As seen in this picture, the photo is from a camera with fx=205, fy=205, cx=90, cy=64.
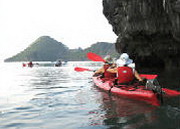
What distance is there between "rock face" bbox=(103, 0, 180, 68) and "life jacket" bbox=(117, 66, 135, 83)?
879cm

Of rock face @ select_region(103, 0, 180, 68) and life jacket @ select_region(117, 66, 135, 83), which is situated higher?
rock face @ select_region(103, 0, 180, 68)

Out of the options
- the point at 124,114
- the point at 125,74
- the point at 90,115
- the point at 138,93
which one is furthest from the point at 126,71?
the point at 90,115

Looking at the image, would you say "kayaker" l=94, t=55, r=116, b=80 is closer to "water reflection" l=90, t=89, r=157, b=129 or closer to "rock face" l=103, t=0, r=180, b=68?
"water reflection" l=90, t=89, r=157, b=129

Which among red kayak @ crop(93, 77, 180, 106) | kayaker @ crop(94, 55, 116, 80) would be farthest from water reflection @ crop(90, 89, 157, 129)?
kayaker @ crop(94, 55, 116, 80)

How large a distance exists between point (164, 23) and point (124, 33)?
202 inches

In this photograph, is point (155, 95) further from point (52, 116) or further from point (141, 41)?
point (141, 41)

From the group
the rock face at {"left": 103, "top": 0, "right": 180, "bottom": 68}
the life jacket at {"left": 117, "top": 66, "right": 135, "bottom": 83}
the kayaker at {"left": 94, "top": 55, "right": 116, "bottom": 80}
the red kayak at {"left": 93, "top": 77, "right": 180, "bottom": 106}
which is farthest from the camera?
the rock face at {"left": 103, "top": 0, "right": 180, "bottom": 68}

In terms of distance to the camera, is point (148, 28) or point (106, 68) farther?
point (148, 28)

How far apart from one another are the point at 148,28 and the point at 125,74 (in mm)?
13712

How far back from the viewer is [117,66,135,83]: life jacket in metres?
9.28

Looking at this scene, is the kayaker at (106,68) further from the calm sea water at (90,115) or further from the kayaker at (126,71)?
the calm sea water at (90,115)

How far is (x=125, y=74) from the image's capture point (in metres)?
9.38

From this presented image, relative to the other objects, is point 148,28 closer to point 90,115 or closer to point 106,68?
point 106,68

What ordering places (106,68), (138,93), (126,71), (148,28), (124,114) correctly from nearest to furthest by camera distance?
(124,114)
(138,93)
(126,71)
(106,68)
(148,28)
